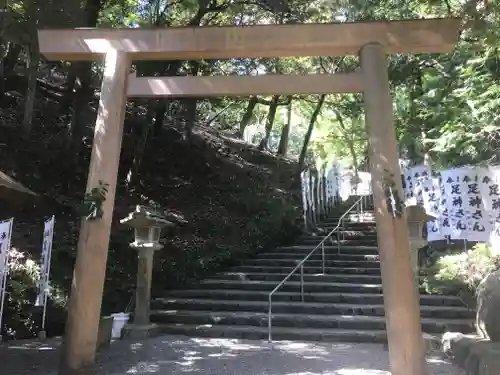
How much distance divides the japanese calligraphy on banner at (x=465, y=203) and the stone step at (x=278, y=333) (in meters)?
3.47

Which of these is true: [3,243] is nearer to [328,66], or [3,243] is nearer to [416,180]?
[416,180]

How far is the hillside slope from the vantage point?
27.9 feet

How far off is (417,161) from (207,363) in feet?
30.6

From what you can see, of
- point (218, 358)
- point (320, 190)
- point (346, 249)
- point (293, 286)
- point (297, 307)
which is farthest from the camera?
point (320, 190)

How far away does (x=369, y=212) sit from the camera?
16719mm

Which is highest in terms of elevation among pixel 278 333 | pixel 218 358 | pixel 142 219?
pixel 142 219

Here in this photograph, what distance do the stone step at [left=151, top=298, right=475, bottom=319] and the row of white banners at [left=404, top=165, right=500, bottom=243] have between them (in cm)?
192

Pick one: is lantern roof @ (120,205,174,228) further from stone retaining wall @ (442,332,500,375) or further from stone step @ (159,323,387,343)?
stone retaining wall @ (442,332,500,375)

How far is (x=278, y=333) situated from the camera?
7.76m

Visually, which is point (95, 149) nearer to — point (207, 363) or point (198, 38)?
point (198, 38)

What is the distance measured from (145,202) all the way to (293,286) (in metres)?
4.56

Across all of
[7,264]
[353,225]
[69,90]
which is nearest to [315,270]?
[353,225]

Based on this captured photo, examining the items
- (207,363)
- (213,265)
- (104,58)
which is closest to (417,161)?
(213,265)

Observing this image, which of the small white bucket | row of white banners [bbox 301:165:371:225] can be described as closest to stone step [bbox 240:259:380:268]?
row of white banners [bbox 301:165:371:225]
